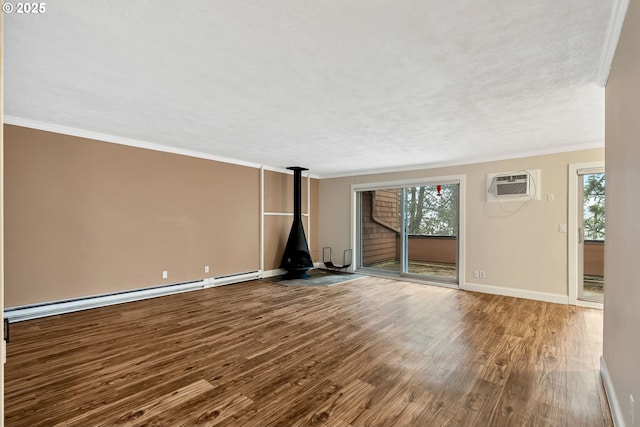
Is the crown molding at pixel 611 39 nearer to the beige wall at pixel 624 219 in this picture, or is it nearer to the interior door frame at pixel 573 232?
the beige wall at pixel 624 219

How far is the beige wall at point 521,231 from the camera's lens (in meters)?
4.62

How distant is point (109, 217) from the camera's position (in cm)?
432

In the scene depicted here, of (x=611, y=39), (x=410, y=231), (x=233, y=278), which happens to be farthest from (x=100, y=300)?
(x=611, y=39)

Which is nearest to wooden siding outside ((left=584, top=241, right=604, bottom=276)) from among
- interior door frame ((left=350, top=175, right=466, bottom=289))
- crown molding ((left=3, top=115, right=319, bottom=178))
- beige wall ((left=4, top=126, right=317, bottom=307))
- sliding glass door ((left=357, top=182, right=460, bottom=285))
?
sliding glass door ((left=357, top=182, right=460, bottom=285))

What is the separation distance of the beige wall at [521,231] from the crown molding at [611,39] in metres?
2.62

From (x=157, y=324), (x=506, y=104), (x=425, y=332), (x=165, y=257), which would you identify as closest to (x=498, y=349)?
(x=425, y=332)

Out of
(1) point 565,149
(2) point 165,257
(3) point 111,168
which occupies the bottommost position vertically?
(2) point 165,257

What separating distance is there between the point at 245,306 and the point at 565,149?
206 inches

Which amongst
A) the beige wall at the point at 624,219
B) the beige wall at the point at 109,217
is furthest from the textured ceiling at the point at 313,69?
the beige wall at the point at 109,217

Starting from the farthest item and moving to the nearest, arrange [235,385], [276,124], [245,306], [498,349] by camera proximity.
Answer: [245,306]
[276,124]
[498,349]
[235,385]

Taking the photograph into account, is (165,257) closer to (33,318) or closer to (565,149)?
(33,318)

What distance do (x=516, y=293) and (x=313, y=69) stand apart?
479 cm

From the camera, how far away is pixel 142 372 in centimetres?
248

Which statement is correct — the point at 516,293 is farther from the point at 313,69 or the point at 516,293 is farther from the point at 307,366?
the point at 313,69
